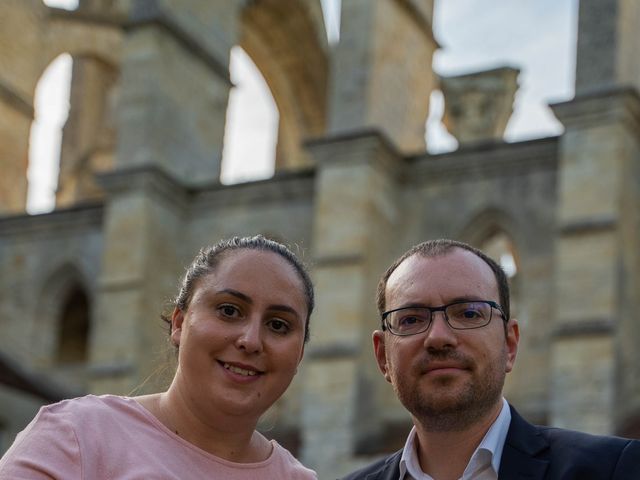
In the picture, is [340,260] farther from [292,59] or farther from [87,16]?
[87,16]

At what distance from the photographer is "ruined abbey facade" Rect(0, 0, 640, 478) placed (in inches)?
675

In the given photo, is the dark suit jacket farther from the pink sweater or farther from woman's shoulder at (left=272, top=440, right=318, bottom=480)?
the pink sweater

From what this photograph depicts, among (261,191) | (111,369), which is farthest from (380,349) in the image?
(261,191)

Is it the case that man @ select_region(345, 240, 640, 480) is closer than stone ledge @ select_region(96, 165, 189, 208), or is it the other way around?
man @ select_region(345, 240, 640, 480)

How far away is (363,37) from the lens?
1947 centimetres

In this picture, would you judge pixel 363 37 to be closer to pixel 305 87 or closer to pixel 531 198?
pixel 531 198

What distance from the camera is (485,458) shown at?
3.21 metres

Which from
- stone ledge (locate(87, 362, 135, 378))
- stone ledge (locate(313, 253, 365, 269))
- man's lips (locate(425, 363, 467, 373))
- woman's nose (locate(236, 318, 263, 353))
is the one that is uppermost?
stone ledge (locate(313, 253, 365, 269))

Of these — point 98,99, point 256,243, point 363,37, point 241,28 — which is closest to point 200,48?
point 363,37

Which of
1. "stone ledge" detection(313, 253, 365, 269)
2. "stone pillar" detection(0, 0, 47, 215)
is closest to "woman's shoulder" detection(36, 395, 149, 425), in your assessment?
"stone ledge" detection(313, 253, 365, 269)

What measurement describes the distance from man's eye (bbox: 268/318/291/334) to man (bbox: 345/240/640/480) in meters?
0.25

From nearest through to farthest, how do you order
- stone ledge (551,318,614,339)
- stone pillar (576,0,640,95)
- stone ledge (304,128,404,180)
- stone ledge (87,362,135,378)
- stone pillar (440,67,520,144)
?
stone ledge (551,318,614,339) → stone pillar (576,0,640,95) → stone ledge (304,128,404,180) → stone ledge (87,362,135,378) → stone pillar (440,67,520,144)

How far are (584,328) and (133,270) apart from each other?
6866 millimetres

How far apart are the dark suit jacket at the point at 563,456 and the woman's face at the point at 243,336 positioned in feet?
1.50
